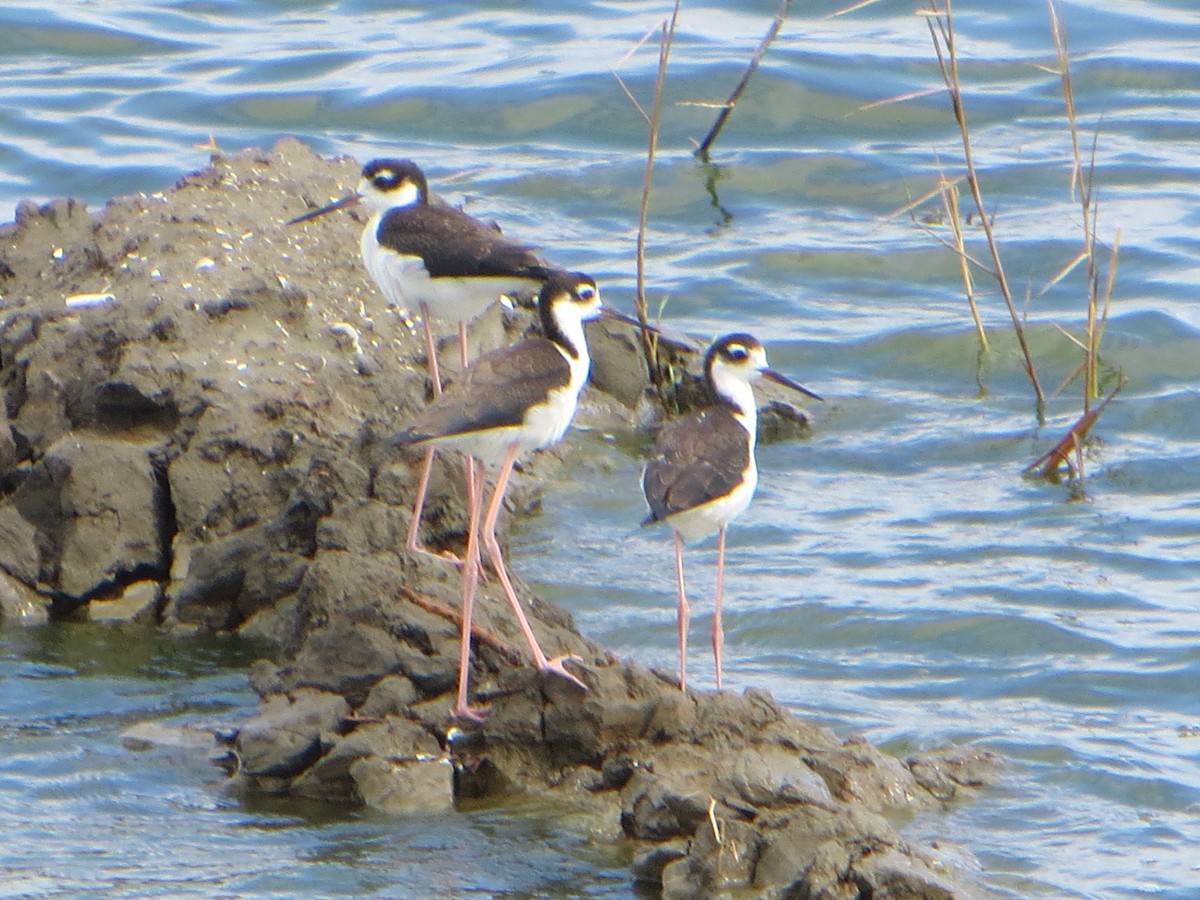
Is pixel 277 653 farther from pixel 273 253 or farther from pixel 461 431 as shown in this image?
pixel 273 253

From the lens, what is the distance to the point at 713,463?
661 cm

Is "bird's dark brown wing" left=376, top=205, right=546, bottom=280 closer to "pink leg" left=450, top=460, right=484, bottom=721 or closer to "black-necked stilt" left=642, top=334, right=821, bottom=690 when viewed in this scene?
"black-necked stilt" left=642, top=334, right=821, bottom=690

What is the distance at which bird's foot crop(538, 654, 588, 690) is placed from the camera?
6.07 m

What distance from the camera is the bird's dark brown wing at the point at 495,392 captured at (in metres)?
6.35

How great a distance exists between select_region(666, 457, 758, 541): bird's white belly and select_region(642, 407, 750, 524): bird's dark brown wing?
35mm

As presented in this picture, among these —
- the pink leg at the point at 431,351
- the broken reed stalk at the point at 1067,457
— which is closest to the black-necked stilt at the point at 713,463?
the pink leg at the point at 431,351

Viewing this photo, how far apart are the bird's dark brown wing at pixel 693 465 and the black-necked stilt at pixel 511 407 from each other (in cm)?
38

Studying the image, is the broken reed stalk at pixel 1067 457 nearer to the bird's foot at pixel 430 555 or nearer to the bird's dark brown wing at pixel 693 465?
the bird's dark brown wing at pixel 693 465

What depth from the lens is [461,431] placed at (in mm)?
6340

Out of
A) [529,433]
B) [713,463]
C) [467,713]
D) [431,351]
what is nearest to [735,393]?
[713,463]

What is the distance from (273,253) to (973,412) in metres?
4.19

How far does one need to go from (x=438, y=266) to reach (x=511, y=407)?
1.26 meters

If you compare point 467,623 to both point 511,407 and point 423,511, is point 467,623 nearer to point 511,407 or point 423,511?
point 511,407

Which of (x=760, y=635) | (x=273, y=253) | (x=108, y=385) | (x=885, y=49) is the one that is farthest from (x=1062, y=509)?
(x=885, y=49)
